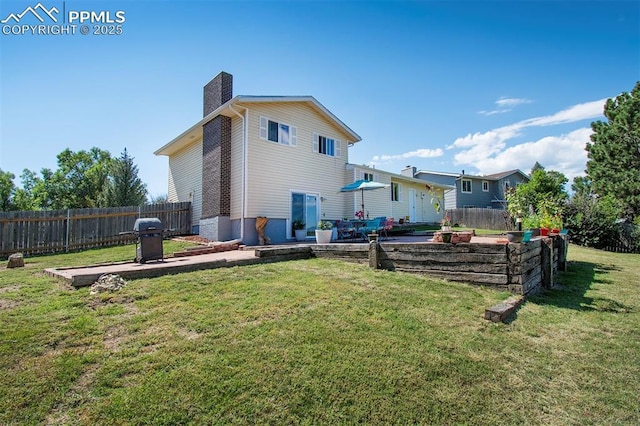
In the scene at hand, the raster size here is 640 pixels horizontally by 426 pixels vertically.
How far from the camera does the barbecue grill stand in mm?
6691

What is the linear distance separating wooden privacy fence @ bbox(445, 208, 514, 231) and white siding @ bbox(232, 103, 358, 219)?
11509 millimetres

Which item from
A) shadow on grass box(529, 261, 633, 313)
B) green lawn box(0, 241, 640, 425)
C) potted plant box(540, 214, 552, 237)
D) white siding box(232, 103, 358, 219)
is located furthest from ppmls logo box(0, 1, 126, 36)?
potted plant box(540, 214, 552, 237)

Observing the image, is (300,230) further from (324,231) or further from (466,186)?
(466,186)

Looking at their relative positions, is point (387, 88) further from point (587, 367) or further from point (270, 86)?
point (587, 367)

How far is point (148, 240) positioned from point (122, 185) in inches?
702

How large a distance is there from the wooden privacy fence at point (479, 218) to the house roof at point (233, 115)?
38.9ft

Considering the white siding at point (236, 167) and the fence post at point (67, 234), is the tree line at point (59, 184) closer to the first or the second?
the fence post at point (67, 234)

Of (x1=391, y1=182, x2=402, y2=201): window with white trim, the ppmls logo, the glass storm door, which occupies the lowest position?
the glass storm door

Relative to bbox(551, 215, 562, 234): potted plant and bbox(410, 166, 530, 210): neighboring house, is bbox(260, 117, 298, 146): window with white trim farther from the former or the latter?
bbox(410, 166, 530, 210): neighboring house

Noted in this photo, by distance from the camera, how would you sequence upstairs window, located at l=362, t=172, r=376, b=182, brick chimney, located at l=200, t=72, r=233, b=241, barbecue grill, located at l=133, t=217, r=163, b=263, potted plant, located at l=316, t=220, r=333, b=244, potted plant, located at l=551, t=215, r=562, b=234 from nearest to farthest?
barbecue grill, located at l=133, t=217, r=163, b=263 < potted plant, located at l=551, t=215, r=562, b=234 < potted plant, located at l=316, t=220, r=333, b=244 < brick chimney, located at l=200, t=72, r=233, b=241 < upstairs window, located at l=362, t=172, r=376, b=182

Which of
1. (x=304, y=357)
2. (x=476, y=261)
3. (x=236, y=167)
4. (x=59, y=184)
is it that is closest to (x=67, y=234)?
(x=236, y=167)

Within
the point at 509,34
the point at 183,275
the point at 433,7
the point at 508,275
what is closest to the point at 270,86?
the point at 433,7

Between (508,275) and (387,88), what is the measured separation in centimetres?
957

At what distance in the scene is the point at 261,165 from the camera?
38.2ft
